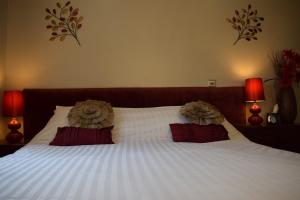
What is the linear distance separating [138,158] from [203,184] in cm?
55

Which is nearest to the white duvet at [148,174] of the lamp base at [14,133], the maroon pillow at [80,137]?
the maroon pillow at [80,137]

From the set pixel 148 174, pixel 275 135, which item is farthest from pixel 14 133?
pixel 275 135

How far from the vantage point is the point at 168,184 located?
969 mm

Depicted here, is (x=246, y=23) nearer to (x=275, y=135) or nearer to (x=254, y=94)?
(x=254, y=94)

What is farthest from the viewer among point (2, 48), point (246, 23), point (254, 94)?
point (246, 23)

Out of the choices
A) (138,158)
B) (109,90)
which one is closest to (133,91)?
(109,90)

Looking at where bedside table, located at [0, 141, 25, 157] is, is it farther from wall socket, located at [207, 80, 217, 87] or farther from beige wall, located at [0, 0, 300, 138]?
wall socket, located at [207, 80, 217, 87]

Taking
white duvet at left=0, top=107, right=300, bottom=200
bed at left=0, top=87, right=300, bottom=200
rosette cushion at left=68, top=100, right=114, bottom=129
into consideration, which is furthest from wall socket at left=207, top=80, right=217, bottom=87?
rosette cushion at left=68, top=100, right=114, bottom=129

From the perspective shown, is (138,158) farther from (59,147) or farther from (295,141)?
(295,141)

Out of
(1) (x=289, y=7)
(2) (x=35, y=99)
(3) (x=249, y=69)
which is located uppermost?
(1) (x=289, y=7)

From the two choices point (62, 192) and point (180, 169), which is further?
point (180, 169)

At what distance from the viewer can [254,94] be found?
8.91 feet

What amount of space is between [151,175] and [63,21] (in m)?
2.18

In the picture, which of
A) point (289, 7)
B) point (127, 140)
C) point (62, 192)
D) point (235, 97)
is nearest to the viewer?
point (62, 192)
